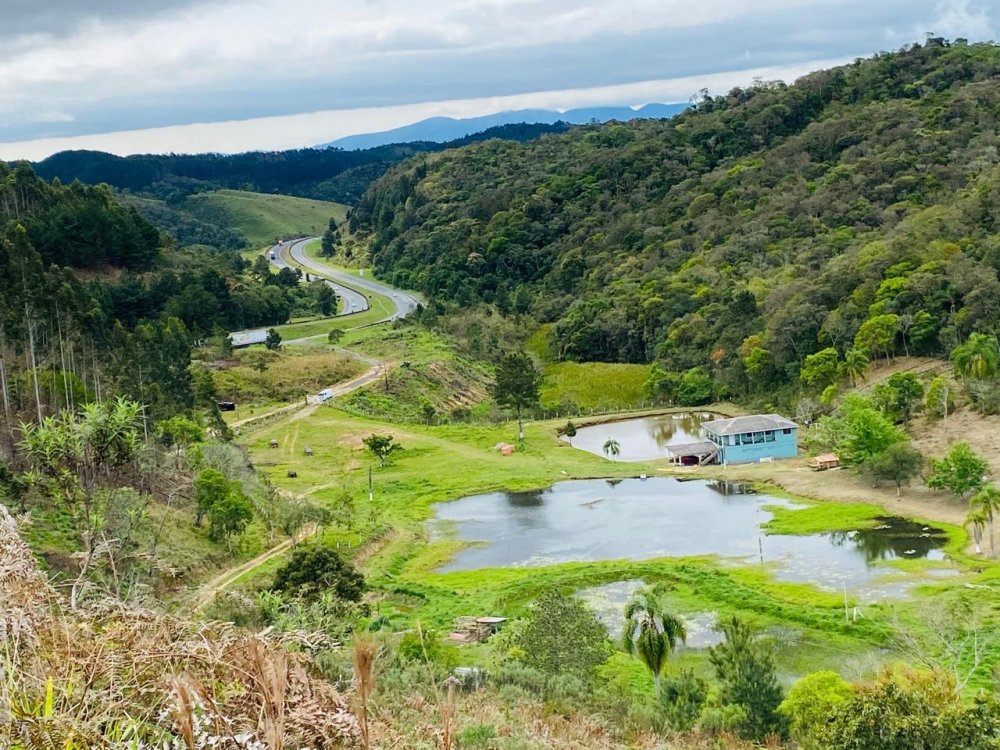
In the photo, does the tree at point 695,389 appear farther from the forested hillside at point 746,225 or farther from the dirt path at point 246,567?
the dirt path at point 246,567

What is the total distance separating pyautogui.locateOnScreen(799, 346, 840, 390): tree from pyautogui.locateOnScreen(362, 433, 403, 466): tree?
24.6 metres

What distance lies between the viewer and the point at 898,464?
39031mm

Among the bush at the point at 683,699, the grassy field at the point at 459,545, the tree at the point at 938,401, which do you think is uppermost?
the bush at the point at 683,699

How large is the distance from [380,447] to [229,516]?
18.5m

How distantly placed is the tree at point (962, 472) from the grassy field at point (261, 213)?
133 m

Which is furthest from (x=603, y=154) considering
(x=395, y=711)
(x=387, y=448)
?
(x=395, y=711)

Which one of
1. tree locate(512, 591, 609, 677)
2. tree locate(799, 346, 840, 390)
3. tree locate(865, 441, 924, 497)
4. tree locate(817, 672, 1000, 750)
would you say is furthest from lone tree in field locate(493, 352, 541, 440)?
tree locate(817, 672, 1000, 750)

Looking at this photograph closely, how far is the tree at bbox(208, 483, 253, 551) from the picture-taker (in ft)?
103

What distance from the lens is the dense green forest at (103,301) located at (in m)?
38.2

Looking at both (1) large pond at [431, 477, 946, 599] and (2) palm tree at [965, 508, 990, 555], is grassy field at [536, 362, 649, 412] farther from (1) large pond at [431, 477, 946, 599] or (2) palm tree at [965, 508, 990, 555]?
(2) palm tree at [965, 508, 990, 555]

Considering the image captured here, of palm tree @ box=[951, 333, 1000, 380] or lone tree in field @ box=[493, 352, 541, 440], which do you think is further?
lone tree in field @ box=[493, 352, 541, 440]

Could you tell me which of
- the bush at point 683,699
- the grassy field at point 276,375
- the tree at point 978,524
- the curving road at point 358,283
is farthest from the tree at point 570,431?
the curving road at point 358,283

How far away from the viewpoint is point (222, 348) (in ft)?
225

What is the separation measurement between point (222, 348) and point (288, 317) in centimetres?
1807
